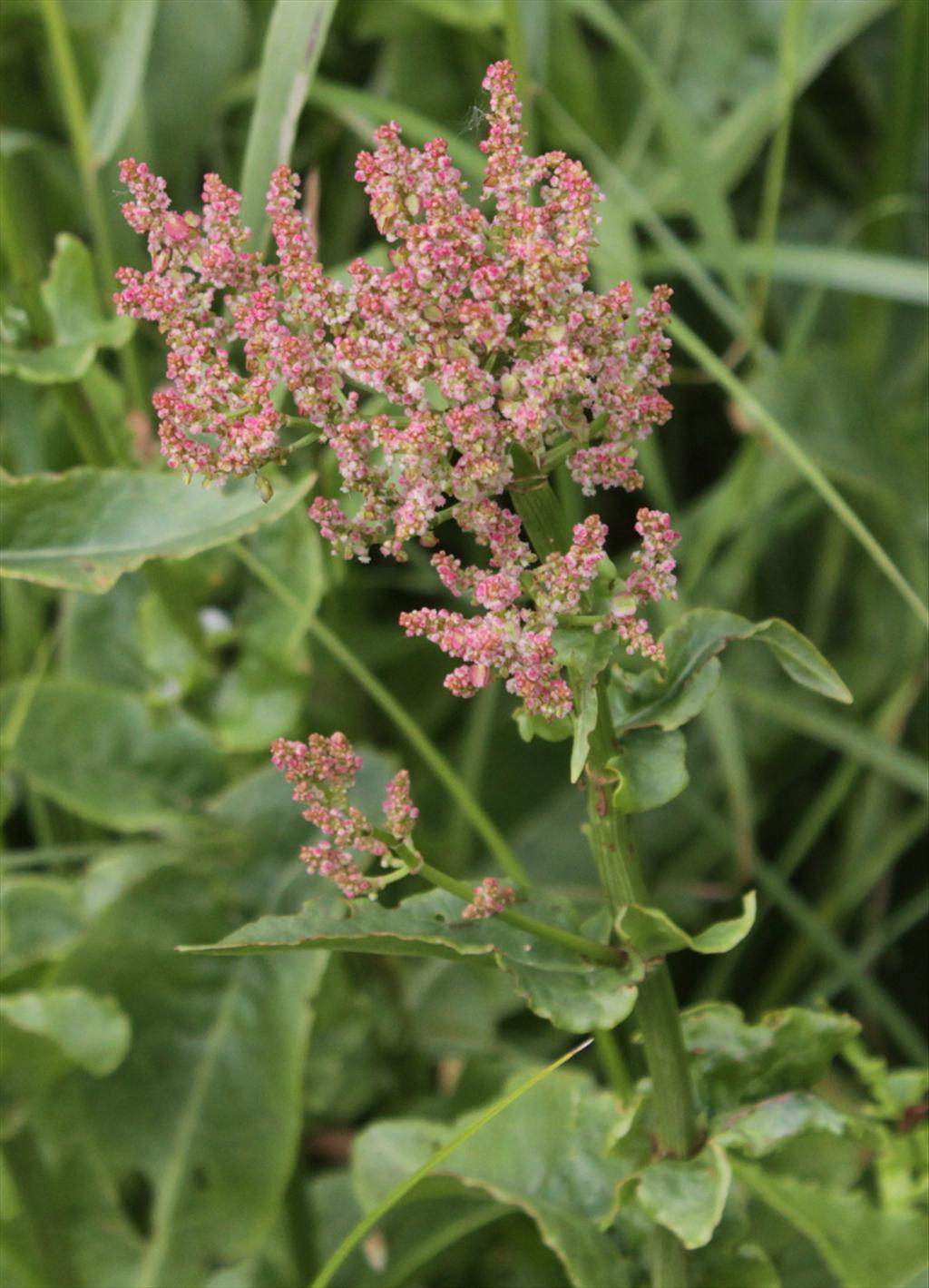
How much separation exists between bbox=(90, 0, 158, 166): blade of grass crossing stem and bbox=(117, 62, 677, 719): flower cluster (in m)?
0.58

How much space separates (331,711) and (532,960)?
77 centimetres

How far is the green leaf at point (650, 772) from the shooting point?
27.4 inches

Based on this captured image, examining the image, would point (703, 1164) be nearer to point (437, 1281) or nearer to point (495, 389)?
point (495, 389)

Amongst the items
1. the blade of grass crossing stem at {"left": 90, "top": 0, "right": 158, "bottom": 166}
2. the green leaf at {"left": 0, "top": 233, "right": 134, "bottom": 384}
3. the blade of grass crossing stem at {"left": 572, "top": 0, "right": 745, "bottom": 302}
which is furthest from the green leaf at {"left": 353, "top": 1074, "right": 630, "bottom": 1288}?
the blade of grass crossing stem at {"left": 90, "top": 0, "right": 158, "bottom": 166}

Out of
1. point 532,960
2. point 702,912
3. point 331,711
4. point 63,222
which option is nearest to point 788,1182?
point 532,960

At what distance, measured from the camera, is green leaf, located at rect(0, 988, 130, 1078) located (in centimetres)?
105

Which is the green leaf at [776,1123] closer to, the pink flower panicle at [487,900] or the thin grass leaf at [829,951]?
the pink flower panicle at [487,900]

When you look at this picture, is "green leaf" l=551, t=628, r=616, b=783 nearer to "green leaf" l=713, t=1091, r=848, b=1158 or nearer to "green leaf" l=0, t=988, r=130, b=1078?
"green leaf" l=713, t=1091, r=848, b=1158

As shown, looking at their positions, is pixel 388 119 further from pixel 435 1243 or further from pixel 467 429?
pixel 435 1243

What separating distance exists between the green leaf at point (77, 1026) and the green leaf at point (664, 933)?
1.67 feet

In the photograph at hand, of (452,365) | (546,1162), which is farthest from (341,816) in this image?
(546,1162)

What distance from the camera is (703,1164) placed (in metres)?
0.78

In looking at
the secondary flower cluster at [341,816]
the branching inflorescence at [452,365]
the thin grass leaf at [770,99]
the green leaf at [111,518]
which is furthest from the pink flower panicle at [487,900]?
the thin grass leaf at [770,99]

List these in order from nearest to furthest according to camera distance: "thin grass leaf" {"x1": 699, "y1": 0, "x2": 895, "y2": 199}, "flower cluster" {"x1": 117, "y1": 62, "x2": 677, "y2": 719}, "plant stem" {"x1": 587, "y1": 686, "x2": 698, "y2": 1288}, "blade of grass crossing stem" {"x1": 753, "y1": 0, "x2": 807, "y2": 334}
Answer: "flower cluster" {"x1": 117, "y1": 62, "x2": 677, "y2": 719} < "plant stem" {"x1": 587, "y1": 686, "x2": 698, "y2": 1288} < "blade of grass crossing stem" {"x1": 753, "y1": 0, "x2": 807, "y2": 334} < "thin grass leaf" {"x1": 699, "y1": 0, "x2": 895, "y2": 199}
